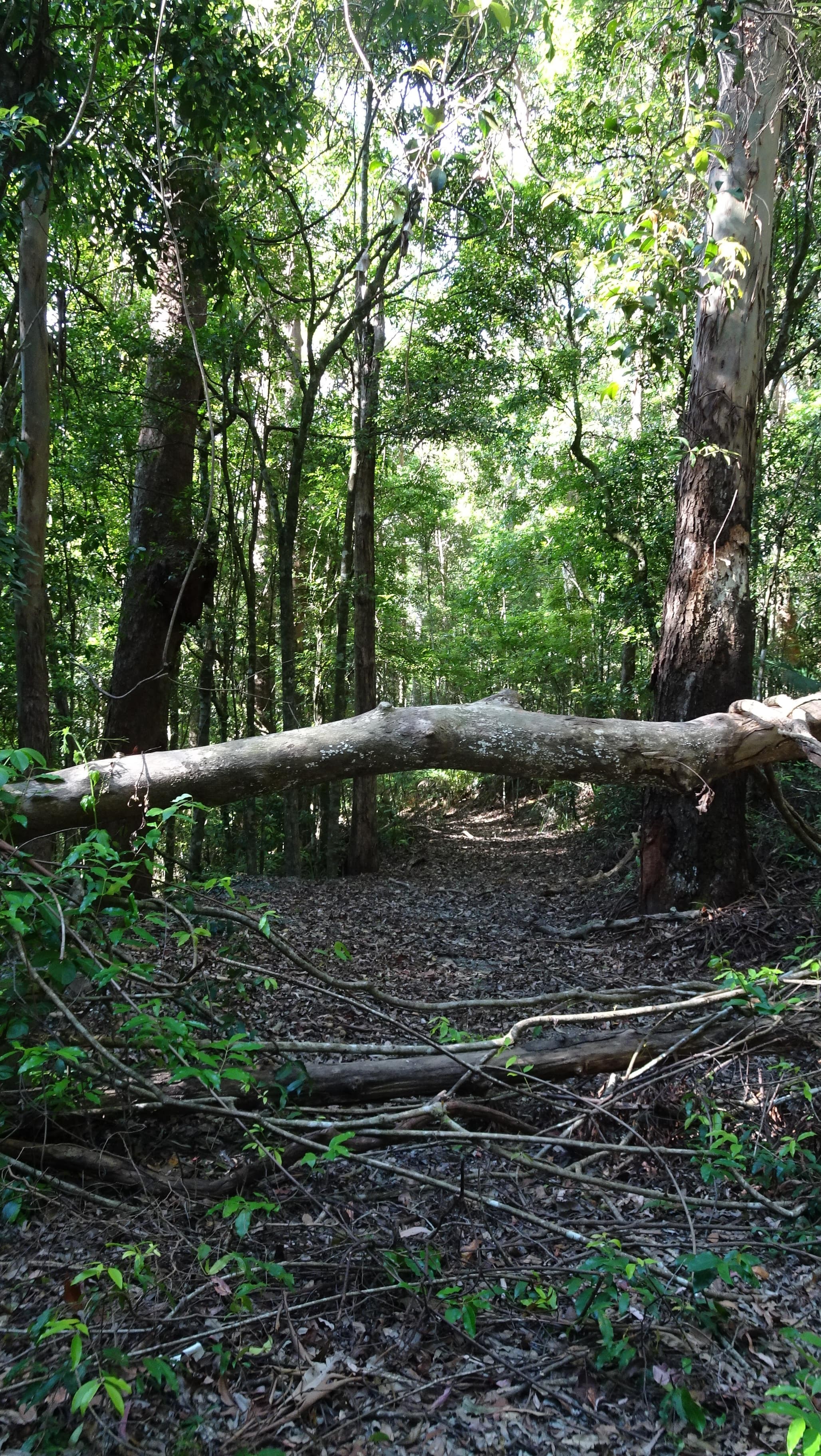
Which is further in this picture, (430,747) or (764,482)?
(764,482)

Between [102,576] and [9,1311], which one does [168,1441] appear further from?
[102,576]

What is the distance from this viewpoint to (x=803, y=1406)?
1.82m

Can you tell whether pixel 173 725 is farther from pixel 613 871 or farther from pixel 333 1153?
pixel 333 1153

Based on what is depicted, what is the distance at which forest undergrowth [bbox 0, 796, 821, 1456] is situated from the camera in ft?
6.34

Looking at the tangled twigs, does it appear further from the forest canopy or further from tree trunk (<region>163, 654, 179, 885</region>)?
tree trunk (<region>163, 654, 179, 885</region>)

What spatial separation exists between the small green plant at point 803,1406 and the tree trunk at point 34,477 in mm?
4517

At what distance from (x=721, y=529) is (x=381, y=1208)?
4.71 metres

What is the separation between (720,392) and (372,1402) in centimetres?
593

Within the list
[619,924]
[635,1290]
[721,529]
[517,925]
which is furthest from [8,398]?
[635,1290]

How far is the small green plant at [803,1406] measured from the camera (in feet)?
5.08

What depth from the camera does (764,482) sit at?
9.40 metres

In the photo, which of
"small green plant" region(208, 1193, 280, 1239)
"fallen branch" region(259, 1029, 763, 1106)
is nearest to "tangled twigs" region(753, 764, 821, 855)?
"fallen branch" region(259, 1029, 763, 1106)

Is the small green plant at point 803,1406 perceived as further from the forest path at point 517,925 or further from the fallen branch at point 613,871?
the fallen branch at point 613,871

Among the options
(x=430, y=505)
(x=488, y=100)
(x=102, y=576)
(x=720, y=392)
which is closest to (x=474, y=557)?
(x=430, y=505)
